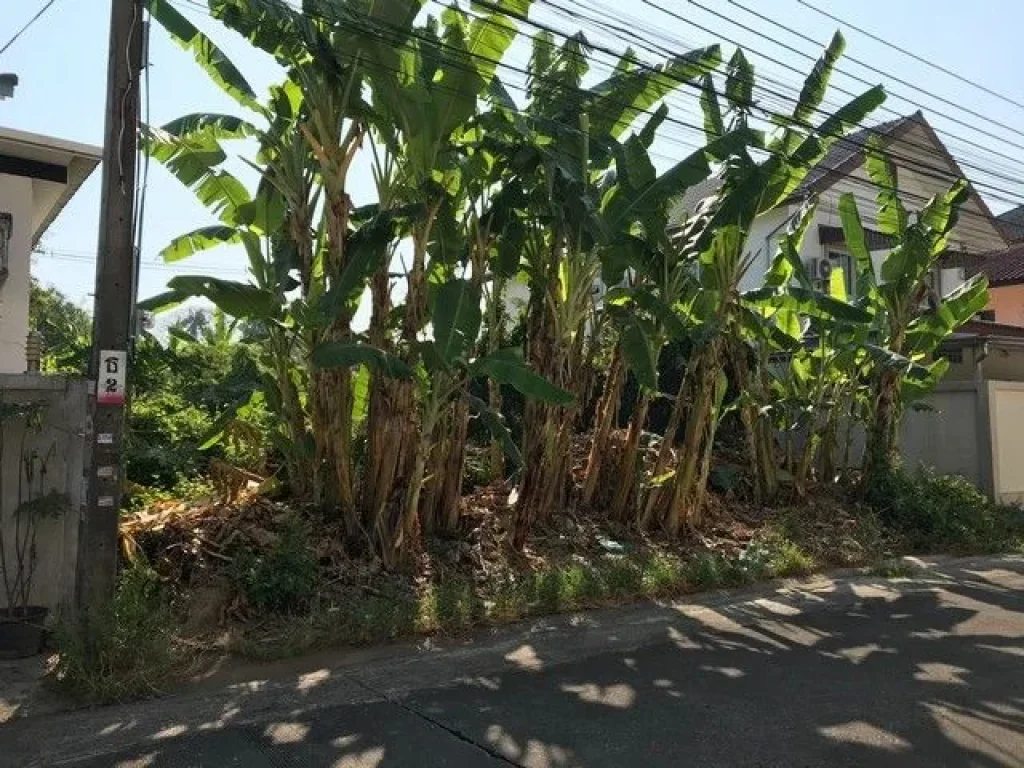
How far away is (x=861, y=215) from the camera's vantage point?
23344mm

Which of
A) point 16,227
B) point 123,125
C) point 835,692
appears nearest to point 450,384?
point 123,125

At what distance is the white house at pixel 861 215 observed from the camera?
20906 millimetres

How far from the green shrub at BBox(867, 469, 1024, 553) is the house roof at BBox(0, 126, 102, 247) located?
38.6 feet

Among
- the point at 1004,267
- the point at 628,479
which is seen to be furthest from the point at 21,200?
the point at 1004,267

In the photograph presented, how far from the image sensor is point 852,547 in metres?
11.8

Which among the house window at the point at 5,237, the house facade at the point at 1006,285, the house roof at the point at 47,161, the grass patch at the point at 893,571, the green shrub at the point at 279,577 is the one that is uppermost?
the house facade at the point at 1006,285

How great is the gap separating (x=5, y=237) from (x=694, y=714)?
972 cm

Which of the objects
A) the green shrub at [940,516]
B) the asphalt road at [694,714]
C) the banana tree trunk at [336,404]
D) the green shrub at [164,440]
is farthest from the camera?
the green shrub at [940,516]

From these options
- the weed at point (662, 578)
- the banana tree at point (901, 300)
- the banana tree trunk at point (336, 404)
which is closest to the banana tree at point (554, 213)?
the weed at point (662, 578)

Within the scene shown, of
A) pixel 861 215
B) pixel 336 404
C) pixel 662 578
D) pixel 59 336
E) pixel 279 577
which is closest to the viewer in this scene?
pixel 279 577

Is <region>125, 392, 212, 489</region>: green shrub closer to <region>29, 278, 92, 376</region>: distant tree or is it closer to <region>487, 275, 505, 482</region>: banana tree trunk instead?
<region>29, 278, 92, 376</region>: distant tree

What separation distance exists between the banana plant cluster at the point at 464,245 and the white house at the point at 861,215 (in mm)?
8558

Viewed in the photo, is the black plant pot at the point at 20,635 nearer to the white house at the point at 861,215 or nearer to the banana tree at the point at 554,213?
the banana tree at the point at 554,213

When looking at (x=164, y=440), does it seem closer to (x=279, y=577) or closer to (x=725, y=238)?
(x=279, y=577)
